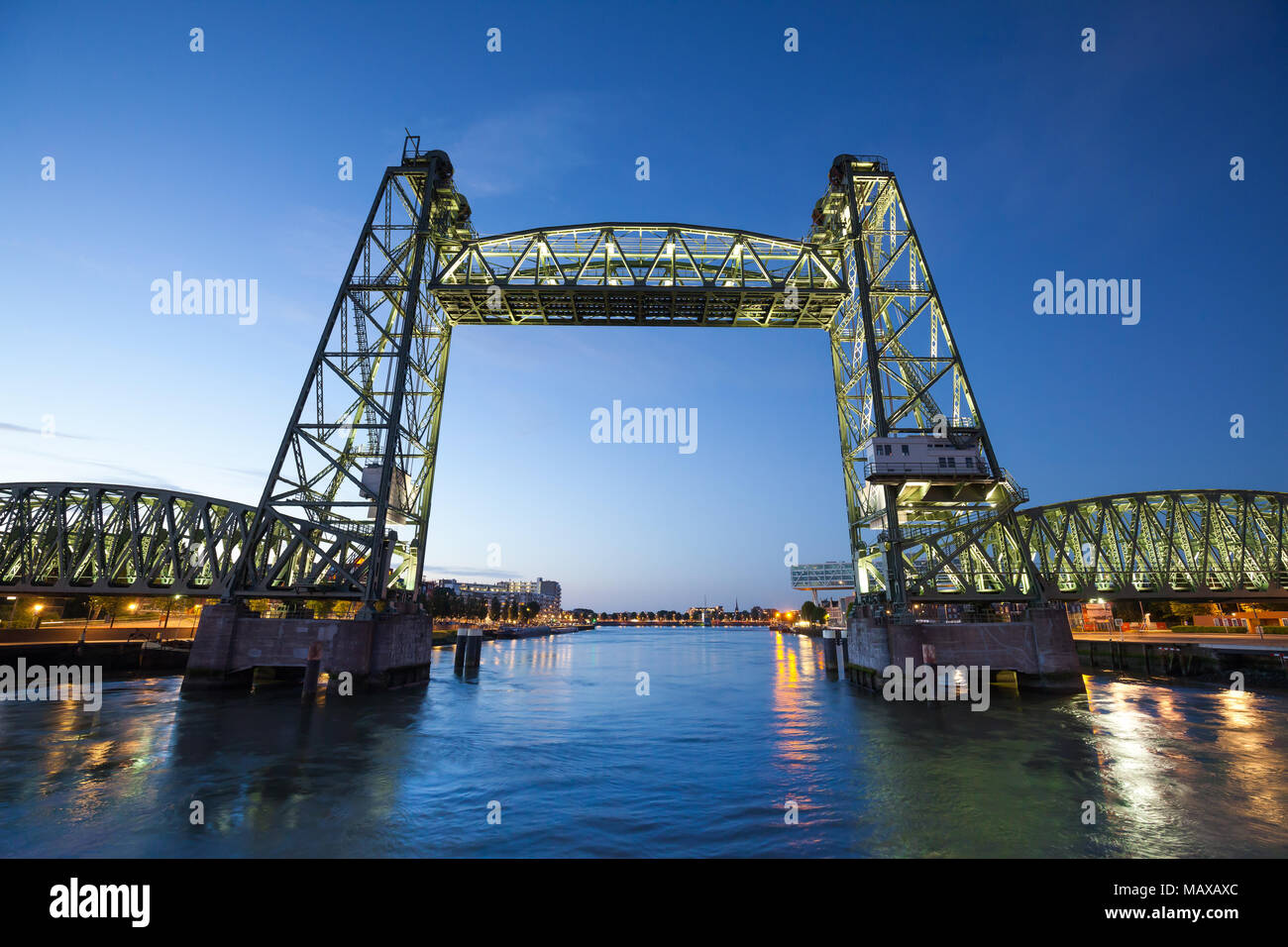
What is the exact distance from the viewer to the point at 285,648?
25.2 metres

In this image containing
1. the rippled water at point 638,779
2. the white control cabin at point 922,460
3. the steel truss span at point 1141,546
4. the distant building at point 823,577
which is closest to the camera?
the rippled water at point 638,779

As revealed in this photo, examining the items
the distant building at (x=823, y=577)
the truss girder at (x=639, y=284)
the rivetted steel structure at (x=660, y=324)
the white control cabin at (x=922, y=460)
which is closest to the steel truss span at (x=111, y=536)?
the rivetted steel structure at (x=660, y=324)

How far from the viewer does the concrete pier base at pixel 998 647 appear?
1022 inches

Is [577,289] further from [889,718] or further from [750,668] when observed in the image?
[750,668]

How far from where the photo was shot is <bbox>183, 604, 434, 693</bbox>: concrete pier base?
24812 mm

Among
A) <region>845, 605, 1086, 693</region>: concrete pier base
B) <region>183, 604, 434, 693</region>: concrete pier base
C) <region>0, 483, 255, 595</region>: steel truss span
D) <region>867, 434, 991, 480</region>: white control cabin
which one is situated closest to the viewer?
<region>183, 604, 434, 693</region>: concrete pier base

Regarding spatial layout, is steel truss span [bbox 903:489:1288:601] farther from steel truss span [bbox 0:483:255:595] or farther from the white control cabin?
steel truss span [bbox 0:483:255:595]

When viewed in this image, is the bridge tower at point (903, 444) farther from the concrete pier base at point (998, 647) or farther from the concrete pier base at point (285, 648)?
the concrete pier base at point (285, 648)

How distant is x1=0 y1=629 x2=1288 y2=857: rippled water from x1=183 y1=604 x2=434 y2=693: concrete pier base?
4.46ft

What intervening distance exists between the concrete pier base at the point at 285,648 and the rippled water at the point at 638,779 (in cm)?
136

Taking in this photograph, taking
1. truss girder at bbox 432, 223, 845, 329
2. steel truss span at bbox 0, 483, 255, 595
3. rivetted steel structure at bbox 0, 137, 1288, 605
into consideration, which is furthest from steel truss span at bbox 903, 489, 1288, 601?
steel truss span at bbox 0, 483, 255, 595
